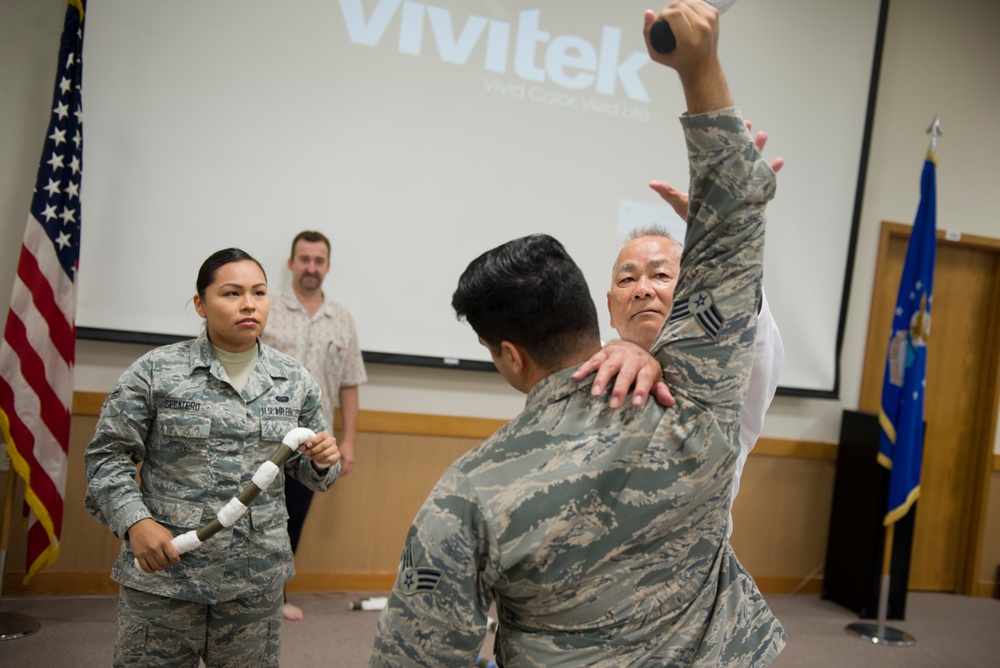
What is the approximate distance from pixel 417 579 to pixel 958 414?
518 cm

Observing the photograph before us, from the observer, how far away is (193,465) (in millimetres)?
1948

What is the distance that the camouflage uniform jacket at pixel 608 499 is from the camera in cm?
95

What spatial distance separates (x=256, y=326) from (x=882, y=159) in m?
4.13

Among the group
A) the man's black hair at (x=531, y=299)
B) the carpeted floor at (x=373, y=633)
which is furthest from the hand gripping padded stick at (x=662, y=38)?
the carpeted floor at (x=373, y=633)

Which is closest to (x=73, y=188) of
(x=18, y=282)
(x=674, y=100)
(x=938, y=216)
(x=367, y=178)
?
(x=18, y=282)

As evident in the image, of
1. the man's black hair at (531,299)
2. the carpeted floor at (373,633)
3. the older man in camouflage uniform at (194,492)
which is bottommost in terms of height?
the carpeted floor at (373,633)

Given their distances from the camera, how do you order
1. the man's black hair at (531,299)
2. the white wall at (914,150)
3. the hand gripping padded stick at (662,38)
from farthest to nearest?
the white wall at (914,150)
the man's black hair at (531,299)
the hand gripping padded stick at (662,38)

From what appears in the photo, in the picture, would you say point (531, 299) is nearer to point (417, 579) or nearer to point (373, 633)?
point (417, 579)

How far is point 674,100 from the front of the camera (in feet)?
14.8

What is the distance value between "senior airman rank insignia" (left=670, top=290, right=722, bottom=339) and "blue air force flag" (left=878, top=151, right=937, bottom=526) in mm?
3708

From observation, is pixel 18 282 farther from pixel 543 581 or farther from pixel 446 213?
pixel 543 581

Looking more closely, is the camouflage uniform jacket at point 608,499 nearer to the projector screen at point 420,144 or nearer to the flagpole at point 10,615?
the flagpole at point 10,615

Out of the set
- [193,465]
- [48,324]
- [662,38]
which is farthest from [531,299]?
[48,324]

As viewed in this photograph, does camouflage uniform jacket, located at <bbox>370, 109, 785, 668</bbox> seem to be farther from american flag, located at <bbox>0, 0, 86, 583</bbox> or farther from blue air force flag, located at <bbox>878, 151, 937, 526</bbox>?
blue air force flag, located at <bbox>878, 151, 937, 526</bbox>
